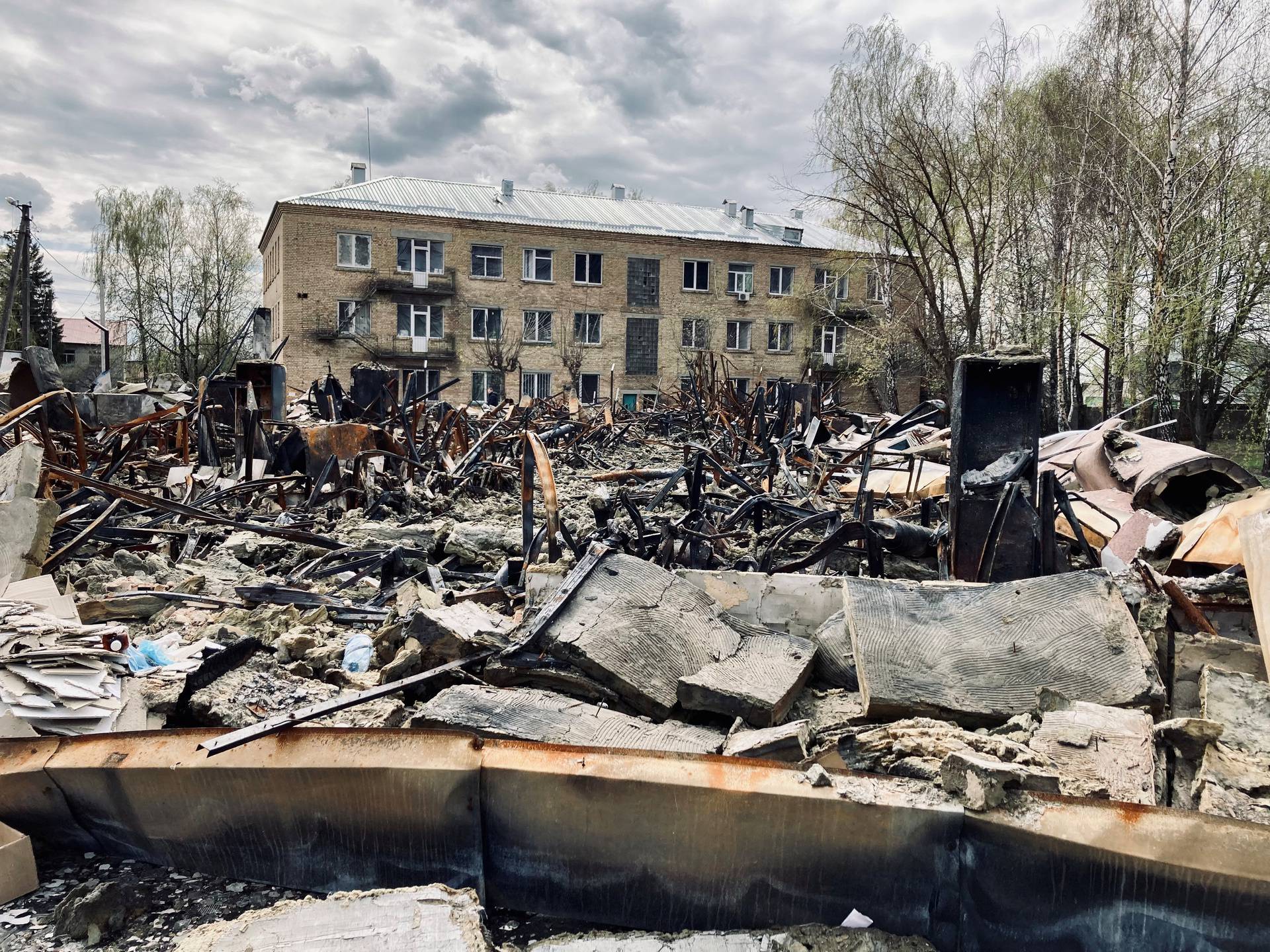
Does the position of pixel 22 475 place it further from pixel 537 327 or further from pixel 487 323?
pixel 537 327

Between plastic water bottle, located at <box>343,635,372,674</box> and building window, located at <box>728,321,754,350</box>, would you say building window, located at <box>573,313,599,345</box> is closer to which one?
building window, located at <box>728,321,754,350</box>

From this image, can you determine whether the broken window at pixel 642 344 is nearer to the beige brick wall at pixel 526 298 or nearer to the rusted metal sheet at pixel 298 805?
the beige brick wall at pixel 526 298

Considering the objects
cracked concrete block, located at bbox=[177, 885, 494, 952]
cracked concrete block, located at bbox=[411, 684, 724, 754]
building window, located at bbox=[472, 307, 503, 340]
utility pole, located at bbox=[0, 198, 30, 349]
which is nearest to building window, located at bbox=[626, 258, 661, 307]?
building window, located at bbox=[472, 307, 503, 340]

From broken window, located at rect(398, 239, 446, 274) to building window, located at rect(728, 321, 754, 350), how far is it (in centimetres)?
1233

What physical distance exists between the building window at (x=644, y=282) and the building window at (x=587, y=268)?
4.11 ft

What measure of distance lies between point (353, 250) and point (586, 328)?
366 inches

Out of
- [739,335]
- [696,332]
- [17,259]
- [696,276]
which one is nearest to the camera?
[17,259]

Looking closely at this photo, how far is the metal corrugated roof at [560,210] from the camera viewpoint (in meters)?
29.5

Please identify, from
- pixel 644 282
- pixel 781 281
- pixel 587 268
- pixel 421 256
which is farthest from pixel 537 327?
pixel 781 281

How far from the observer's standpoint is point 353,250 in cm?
2841

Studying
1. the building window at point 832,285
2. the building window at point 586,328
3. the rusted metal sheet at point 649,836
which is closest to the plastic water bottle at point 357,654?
the rusted metal sheet at point 649,836

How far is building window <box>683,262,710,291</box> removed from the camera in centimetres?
3303

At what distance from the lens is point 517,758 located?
77.4 inches

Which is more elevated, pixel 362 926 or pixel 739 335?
pixel 739 335
